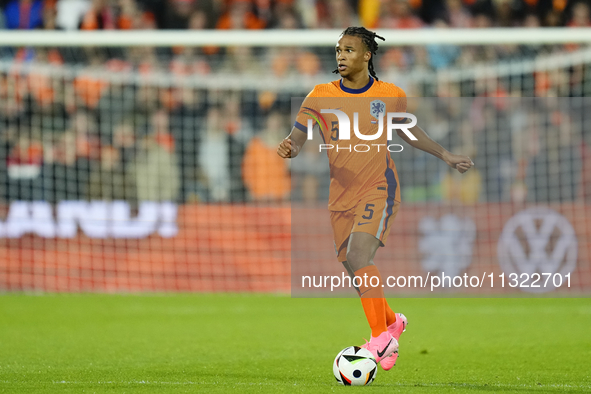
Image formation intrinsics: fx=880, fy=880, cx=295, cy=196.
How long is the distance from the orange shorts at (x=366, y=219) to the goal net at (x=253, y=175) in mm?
6363

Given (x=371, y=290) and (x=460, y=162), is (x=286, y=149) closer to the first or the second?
(x=371, y=290)

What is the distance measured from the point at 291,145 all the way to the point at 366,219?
0.63 metres

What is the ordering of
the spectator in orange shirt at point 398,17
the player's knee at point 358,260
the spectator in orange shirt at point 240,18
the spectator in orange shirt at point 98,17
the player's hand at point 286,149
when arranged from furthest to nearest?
the spectator in orange shirt at point 240,18 → the spectator in orange shirt at point 398,17 → the spectator in orange shirt at point 98,17 → the player's knee at point 358,260 → the player's hand at point 286,149

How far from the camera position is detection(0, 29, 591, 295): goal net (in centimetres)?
1150

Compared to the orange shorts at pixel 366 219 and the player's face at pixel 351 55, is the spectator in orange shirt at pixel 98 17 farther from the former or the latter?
the orange shorts at pixel 366 219

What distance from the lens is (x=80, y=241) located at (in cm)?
1162

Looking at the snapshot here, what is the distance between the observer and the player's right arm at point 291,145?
477 centimetres

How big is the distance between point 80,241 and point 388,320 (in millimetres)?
7246

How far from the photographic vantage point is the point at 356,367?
479cm

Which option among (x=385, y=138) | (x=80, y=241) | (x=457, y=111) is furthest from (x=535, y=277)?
(x=385, y=138)

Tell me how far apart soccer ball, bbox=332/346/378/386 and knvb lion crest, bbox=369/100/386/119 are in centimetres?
136

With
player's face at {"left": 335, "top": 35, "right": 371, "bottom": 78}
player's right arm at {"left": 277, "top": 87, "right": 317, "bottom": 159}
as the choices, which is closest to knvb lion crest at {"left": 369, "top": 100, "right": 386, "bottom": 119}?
player's face at {"left": 335, "top": 35, "right": 371, "bottom": 78}

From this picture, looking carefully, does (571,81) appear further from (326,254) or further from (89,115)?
(89,115)

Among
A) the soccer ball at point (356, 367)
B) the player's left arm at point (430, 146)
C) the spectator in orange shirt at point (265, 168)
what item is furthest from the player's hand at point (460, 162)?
the spectator in orange shirt at point (265, 168)
